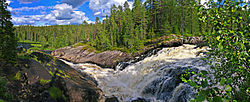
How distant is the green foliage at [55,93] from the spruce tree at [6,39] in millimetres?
4152

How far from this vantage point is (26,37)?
14275 centimetres

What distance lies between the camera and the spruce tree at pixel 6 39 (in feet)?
33.4

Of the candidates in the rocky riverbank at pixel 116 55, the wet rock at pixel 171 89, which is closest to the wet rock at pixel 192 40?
the rocky riverbank at pixel 116 55

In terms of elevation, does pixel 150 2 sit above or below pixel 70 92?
above

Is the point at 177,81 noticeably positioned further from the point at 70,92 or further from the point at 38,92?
the point at 38,92

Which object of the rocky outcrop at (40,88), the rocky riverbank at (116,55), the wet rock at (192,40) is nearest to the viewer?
the rocky outcrop at (40,88)

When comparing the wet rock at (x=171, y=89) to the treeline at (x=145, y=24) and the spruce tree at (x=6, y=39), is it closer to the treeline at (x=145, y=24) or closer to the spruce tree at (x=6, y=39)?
the spruce tree at (x=6, y=39)

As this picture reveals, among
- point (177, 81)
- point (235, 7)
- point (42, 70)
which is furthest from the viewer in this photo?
point (177, 81)

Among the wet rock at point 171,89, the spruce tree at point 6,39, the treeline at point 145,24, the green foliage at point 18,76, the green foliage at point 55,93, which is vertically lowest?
the wet rock at point 171,89

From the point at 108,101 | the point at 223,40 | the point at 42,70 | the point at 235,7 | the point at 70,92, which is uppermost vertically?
the point at 235,7

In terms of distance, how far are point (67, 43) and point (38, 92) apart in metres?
97.6

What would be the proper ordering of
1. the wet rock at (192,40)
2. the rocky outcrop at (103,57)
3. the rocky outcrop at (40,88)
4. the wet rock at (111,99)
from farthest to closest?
the rocky outcrop at (103,57)
the wet rock at (192,40)
the wet rock at (111,99)
the rocky outcrop at (40,88)

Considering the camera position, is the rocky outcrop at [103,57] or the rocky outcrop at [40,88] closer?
the rocky outcrop at [40,88]

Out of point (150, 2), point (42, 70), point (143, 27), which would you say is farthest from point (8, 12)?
point (150, 2)
